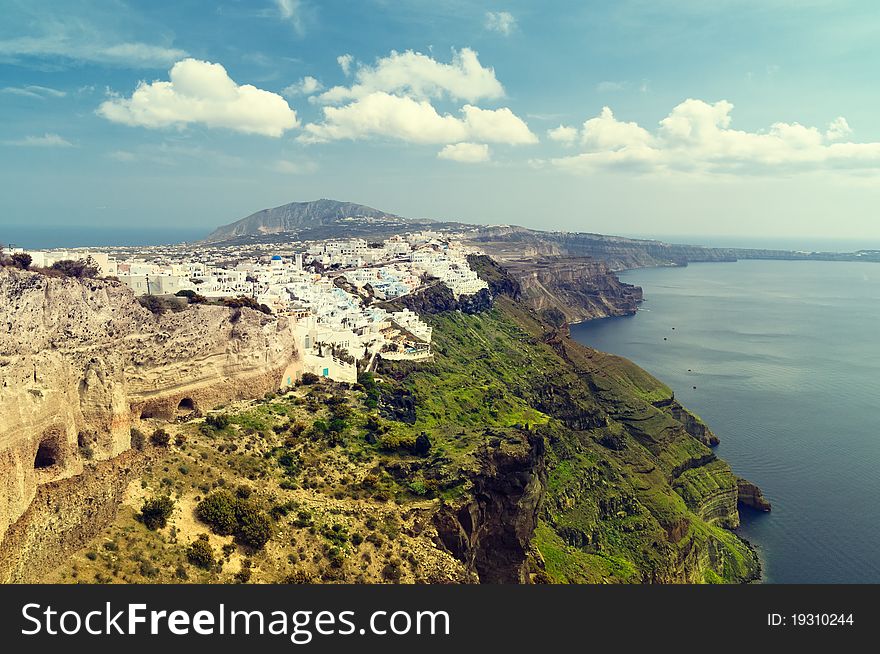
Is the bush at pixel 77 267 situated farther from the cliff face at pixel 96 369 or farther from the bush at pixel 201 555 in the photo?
the bush at pixel 201 555

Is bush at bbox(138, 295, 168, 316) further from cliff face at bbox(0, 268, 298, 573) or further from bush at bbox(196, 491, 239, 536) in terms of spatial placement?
bush at bbox(196, 491, 239, 536)

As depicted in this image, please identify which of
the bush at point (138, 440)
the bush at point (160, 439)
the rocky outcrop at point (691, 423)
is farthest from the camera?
the rocky outcrop at point (691, 423)

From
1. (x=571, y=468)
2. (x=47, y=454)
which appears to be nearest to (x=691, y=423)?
(x=571, y=468)

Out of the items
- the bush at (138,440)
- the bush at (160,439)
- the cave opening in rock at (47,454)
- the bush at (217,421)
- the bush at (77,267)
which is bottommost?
the bush at (217,421)

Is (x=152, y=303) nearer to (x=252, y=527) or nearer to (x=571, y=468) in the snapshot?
(x=252, y=527)

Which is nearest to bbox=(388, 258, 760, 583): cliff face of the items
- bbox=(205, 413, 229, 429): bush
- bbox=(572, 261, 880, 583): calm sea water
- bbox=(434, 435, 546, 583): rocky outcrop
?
bbox=(434, 435, 546, 583): rocky outcrop

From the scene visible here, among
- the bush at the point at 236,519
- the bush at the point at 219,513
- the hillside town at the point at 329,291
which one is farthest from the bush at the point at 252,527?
the hillside town at the point at 329,291
